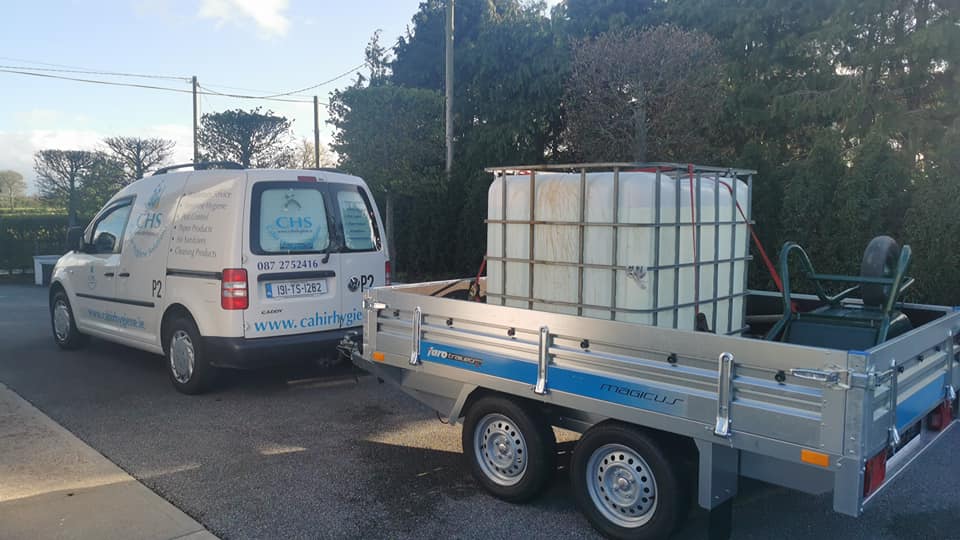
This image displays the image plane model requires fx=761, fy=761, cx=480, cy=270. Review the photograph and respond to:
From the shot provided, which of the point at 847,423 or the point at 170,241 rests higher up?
the point at 170,241

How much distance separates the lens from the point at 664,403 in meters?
3.60

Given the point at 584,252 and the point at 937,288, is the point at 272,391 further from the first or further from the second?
the point at 937,288

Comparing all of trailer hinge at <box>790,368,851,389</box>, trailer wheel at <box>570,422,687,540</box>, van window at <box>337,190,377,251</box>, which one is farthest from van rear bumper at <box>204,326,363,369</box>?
trailer hinge at <box>790,368,851,389</box>

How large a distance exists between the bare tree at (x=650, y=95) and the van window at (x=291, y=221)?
23.6 feet

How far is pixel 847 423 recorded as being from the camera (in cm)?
307

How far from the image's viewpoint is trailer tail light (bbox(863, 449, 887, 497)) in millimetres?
3189

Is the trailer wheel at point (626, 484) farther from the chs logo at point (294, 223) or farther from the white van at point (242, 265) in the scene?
the chs logo at point (294, 223)

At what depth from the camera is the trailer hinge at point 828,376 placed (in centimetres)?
306

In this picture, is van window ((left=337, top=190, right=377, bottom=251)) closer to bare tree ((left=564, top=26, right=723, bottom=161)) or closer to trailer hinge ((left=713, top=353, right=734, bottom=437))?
trailer hinge ((left=713, top=353, right=734, bottom=437))

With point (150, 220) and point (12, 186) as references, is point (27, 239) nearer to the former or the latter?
point (150, 220)

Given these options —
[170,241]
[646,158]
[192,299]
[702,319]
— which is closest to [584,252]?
[702,319]

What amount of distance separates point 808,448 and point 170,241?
19.0ft

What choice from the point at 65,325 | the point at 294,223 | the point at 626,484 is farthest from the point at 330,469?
the point at 65,325

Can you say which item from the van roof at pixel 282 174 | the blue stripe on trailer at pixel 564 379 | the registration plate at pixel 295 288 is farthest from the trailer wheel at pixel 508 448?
the van roof at pixel 282 174
